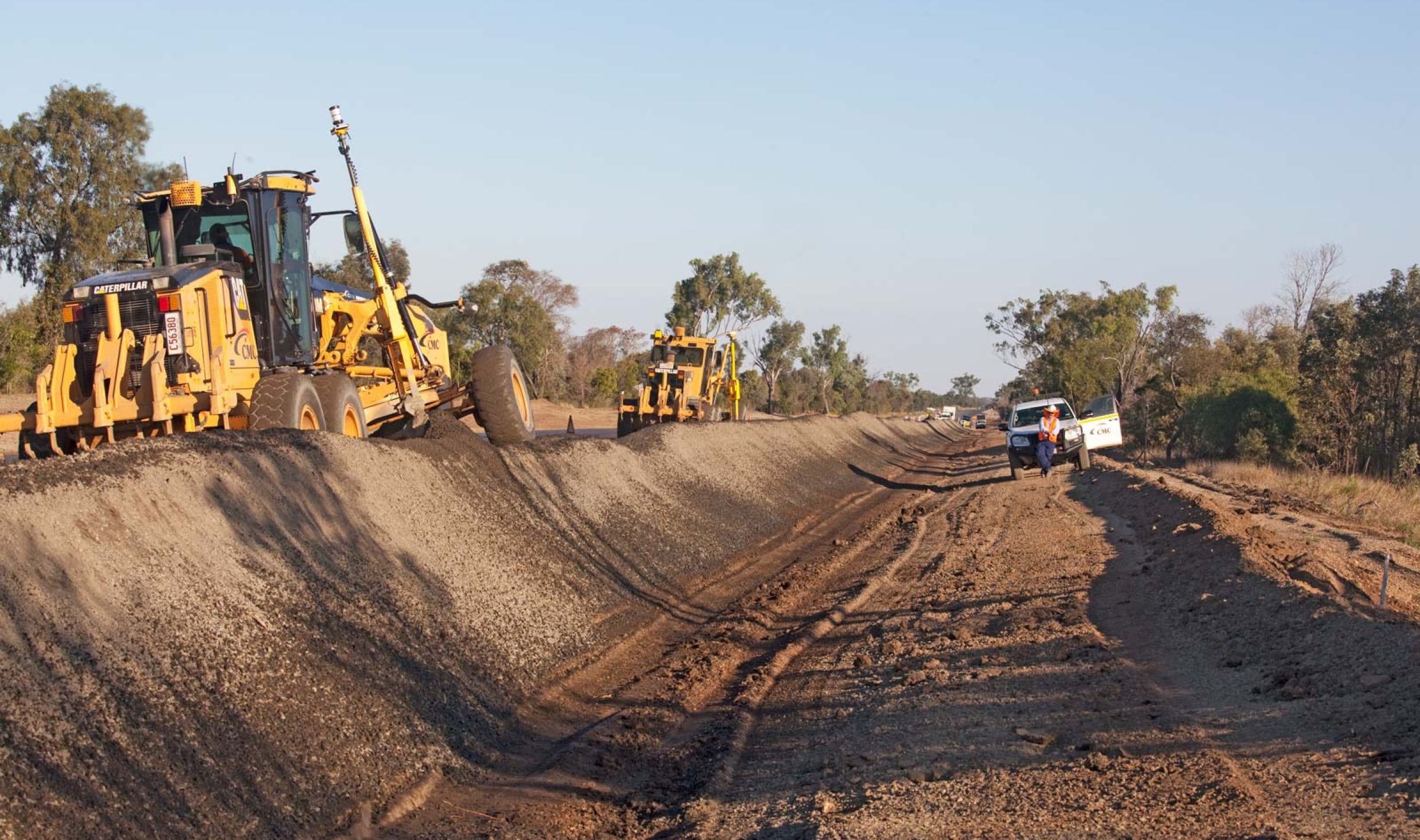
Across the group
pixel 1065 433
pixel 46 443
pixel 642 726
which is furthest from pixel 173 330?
pixel 1065 433

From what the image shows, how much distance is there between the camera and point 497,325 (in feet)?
213

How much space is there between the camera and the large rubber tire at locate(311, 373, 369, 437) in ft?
47.6

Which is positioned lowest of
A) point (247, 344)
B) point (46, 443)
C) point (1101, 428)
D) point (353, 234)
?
point (1101, 428)

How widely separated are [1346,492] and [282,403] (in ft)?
70.4

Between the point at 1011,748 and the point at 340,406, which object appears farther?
the point at 340,406

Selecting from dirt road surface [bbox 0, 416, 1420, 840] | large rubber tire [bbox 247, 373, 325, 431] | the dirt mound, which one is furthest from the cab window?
large rubber tire [bbox 247, 373, 325, 431]

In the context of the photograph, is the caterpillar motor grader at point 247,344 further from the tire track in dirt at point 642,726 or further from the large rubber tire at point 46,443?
the tire track in dirt at point 642,726

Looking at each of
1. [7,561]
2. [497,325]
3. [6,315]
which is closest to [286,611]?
[7,561]

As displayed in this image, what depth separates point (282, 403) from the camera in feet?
43.5

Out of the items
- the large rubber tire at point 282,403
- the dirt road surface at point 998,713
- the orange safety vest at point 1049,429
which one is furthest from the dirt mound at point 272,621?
the orange safety vest at point 1049,429

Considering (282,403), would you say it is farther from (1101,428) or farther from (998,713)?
(1101,428)

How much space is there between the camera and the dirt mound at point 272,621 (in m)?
6.24

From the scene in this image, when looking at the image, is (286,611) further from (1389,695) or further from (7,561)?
(1389,695)

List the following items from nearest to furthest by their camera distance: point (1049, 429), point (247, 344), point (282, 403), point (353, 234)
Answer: point (282, 403), point (247, 344), point (353, 234), point (1049, 429)
